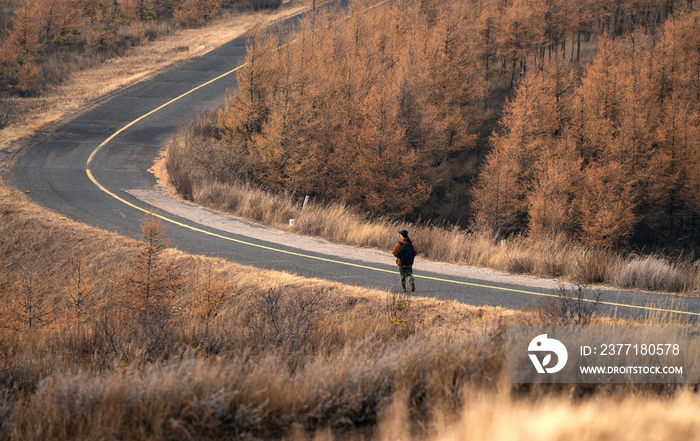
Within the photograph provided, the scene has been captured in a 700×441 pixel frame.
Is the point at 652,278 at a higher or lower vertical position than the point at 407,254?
lower

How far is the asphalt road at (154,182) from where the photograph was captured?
11.9 metres

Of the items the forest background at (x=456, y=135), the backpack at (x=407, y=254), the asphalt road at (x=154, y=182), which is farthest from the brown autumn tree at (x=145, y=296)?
the forest background at (x=456, y=135)

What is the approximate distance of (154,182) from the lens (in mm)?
25547

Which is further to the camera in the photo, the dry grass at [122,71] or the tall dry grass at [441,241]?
the dry grass at [122,71]

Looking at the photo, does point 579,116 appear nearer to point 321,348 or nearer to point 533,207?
point 533,207

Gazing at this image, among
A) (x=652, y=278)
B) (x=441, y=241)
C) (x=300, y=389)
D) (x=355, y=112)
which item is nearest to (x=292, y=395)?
(x=300, y=389)

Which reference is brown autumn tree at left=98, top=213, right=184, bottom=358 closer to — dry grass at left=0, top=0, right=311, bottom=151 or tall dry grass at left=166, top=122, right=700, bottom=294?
tall dry grass at left=166, top=122, right=700, bottom=294

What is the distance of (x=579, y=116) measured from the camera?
126ft

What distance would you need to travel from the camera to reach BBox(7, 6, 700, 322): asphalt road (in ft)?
38.9

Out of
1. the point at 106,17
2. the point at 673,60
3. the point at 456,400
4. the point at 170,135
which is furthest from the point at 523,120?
the point at 106,17

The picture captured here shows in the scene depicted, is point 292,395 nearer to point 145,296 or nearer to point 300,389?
point 300,389

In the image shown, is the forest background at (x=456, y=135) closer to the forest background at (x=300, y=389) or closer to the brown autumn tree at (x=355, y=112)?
the brown autumn tree at (x=355, y=112)

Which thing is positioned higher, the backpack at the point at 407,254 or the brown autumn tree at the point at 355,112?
the brown autumn tree at the point at 355,112

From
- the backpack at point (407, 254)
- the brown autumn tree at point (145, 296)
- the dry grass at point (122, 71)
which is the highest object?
the dry grass at point (122, 71)
